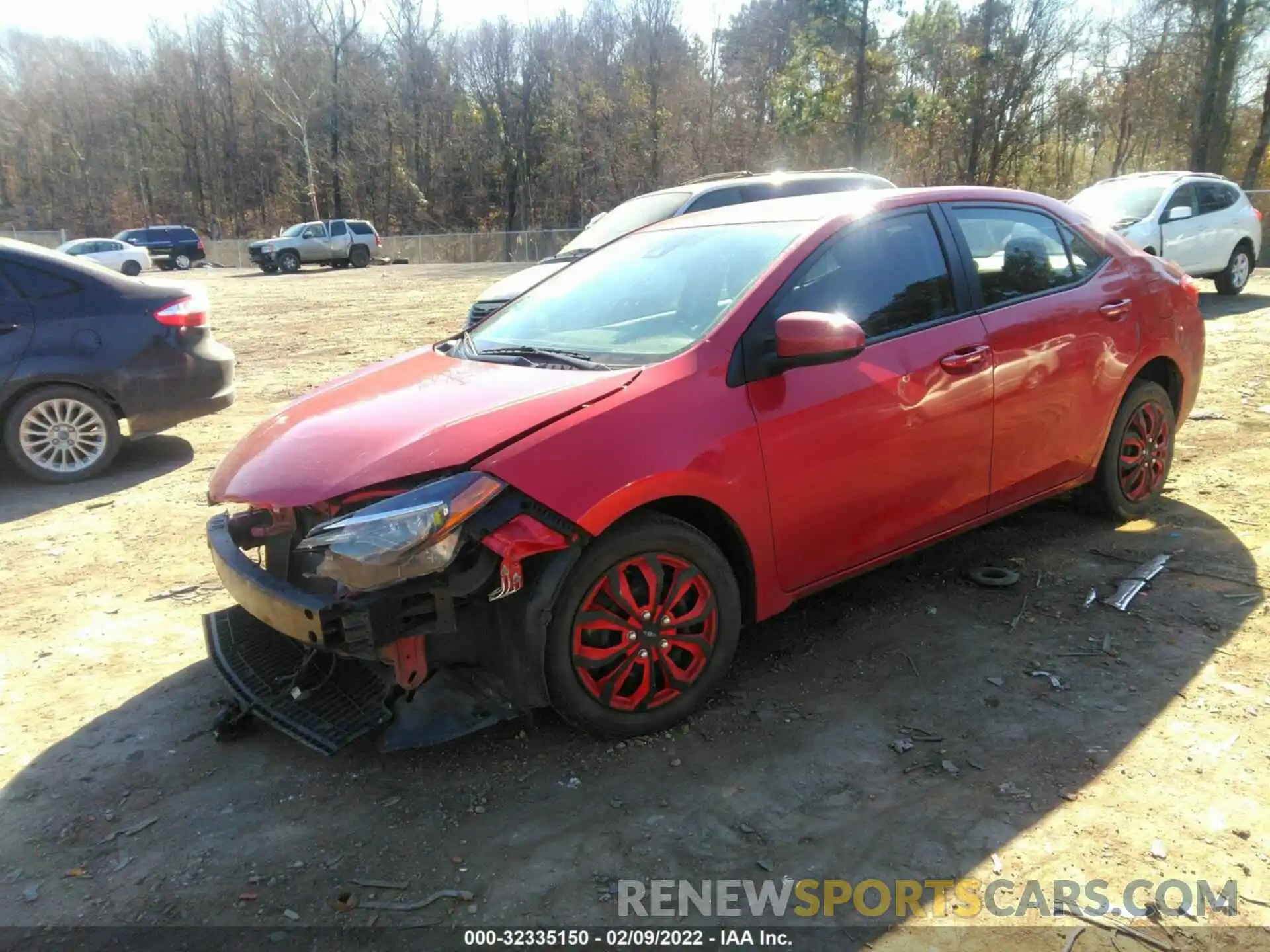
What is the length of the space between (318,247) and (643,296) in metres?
36.5

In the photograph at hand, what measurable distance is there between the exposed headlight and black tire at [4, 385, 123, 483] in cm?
466

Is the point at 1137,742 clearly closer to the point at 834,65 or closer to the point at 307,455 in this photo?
the point at 307,455

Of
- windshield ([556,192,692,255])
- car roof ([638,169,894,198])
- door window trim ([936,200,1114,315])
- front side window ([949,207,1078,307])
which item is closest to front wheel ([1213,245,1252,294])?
car roof ([638,169,894,198])

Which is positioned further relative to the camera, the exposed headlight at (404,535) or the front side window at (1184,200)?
the front side window at (1184,200)

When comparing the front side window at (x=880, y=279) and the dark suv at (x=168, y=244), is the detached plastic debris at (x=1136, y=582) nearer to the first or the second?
the front side window at (x=880, y=279)

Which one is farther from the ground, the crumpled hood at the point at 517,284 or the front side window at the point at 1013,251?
the front side window at the point at 1013,251

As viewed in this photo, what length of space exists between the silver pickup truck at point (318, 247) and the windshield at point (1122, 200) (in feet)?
99.0

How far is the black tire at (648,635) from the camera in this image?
110 inches

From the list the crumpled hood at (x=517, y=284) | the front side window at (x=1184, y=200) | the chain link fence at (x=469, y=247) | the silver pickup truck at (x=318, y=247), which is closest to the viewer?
the crumpled hood at (x=517, y=284)

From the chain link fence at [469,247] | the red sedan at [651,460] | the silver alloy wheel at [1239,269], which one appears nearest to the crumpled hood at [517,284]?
the red sedan at [651,460]

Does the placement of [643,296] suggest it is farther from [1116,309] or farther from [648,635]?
[1116,309]

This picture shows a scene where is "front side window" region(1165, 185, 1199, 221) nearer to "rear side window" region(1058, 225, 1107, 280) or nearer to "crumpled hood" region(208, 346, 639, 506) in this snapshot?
"rear side window" region(1058, 225, 1107, 280)

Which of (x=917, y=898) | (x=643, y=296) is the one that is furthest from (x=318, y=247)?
(x=917, y=898)

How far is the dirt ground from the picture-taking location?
2414mm
